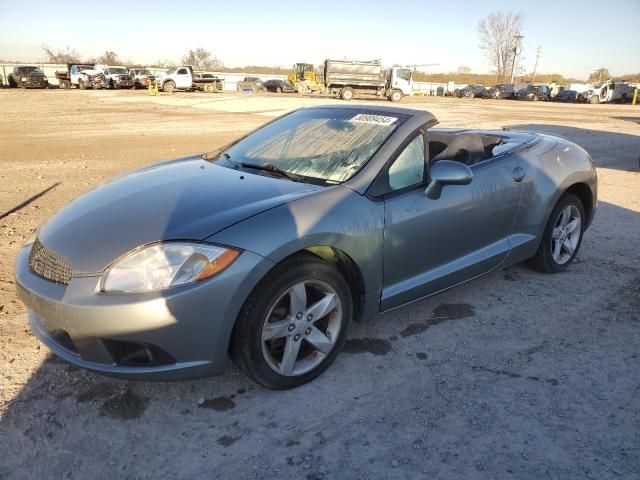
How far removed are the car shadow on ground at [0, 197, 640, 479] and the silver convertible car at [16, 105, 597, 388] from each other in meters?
0.28


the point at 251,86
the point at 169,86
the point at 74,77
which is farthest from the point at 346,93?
the point at 74,77

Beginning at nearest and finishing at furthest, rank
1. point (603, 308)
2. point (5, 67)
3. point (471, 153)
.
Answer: point (603, 308), point (471, 153), point (5, 67)

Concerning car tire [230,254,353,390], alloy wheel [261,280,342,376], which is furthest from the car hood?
alloy wheel [261,280,342,376]

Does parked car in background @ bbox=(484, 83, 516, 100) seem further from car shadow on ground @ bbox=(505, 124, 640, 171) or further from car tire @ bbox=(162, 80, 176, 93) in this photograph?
car shadow on ground @ bbox=(505, 124, 640, 171)

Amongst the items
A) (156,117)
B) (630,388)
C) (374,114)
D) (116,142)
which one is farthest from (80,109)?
(630,388)

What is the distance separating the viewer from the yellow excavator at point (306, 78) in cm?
4443

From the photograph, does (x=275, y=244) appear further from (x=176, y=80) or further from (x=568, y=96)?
(x=568, y=96)

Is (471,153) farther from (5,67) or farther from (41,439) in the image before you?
(5,67)

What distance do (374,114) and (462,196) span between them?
2.75 ft

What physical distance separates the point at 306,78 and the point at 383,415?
4517 centimetres

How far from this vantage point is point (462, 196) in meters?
3.37

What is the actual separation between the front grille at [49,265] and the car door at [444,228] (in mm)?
1684

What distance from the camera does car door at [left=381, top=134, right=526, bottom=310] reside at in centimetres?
304

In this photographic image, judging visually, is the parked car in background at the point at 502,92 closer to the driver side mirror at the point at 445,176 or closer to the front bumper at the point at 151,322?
the driver side mirror at the point at 445,176
